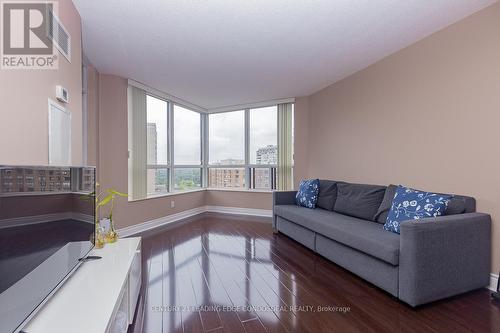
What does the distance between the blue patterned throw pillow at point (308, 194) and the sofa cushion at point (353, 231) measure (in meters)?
0.16

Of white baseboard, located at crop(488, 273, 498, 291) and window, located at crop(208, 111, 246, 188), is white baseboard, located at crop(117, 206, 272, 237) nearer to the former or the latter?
window, located at crop(208, 111, 246, 188)

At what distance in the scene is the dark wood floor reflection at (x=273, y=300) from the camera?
157cm

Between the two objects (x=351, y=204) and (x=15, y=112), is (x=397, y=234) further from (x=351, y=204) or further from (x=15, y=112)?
(x=15, y=112)

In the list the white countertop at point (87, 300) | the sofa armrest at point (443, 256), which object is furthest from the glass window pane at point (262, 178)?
the white countertop at point (87, 300)

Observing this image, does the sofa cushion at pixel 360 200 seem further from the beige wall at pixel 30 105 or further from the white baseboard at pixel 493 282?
the beige wall at pixel 30 105

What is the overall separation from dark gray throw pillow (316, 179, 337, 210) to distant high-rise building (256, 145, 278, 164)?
1.57 metres

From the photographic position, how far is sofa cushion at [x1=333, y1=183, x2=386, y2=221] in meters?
2.72

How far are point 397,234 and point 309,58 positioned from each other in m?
2.24

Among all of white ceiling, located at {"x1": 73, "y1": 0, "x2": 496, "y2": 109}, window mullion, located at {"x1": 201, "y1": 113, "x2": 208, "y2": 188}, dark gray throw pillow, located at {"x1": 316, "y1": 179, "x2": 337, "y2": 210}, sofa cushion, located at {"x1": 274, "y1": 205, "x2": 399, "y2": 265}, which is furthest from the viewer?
window mullion, located at {"x1": 201, "y1": 113, "x2": 208, "y2": 188}

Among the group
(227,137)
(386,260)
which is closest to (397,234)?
(386,260)

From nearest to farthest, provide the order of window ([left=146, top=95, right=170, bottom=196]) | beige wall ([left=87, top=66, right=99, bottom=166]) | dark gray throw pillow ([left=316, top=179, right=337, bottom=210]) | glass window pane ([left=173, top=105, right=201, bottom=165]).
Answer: beige wall ([left=87, top=66, right=99, bottom=166]) → dark gray throw pillow ([left=316, top=179, right=337, bottom=210]) → window ([left=146, top=95, right=170, bottom=196]) → glass window pane ([left=173, top=105, right=201, bottom=165])

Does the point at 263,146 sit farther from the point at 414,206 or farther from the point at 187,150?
the point at 414,206

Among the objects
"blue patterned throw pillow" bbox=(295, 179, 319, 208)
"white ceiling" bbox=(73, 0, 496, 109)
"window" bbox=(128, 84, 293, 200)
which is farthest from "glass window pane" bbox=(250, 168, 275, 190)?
"white ceiling" bbox=(73, 0, 496, 109)

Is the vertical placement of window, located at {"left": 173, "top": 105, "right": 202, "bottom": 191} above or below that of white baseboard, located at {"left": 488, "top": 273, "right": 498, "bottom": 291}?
above
